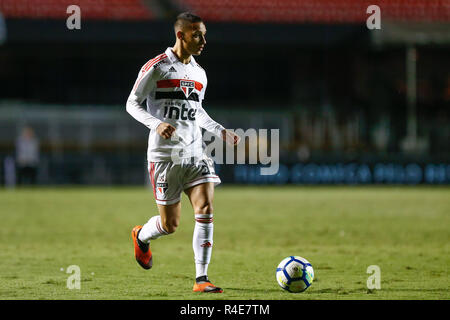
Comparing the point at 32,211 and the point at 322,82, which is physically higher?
the point at 322,82

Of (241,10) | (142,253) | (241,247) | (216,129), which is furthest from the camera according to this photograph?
(241,10)

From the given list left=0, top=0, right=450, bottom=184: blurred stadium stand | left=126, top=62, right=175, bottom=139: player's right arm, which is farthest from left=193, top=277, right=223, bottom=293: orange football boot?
left=0, top=0, right=450, bottom=184: blurred stadium stand

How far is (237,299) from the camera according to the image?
19.3 feet

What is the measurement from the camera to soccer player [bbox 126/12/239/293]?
6.35 meters

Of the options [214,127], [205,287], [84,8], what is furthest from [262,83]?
[205,287]

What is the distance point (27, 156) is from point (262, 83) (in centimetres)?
947

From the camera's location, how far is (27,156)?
24.2 m

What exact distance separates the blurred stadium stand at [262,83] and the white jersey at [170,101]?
60.8 feet

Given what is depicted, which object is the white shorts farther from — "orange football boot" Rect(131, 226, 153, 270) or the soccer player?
"orange football boot" Rect(131, 226, 153, 270)

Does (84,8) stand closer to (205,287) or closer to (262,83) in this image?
(262,83)

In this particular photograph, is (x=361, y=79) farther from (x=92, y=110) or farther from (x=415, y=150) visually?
(x=92, y=110)

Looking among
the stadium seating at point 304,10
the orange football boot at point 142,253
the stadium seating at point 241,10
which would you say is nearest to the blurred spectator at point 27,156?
the stadium seating at point 241,10

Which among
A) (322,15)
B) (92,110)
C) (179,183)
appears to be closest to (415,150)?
(322,15)

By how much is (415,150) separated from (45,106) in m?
13.0
